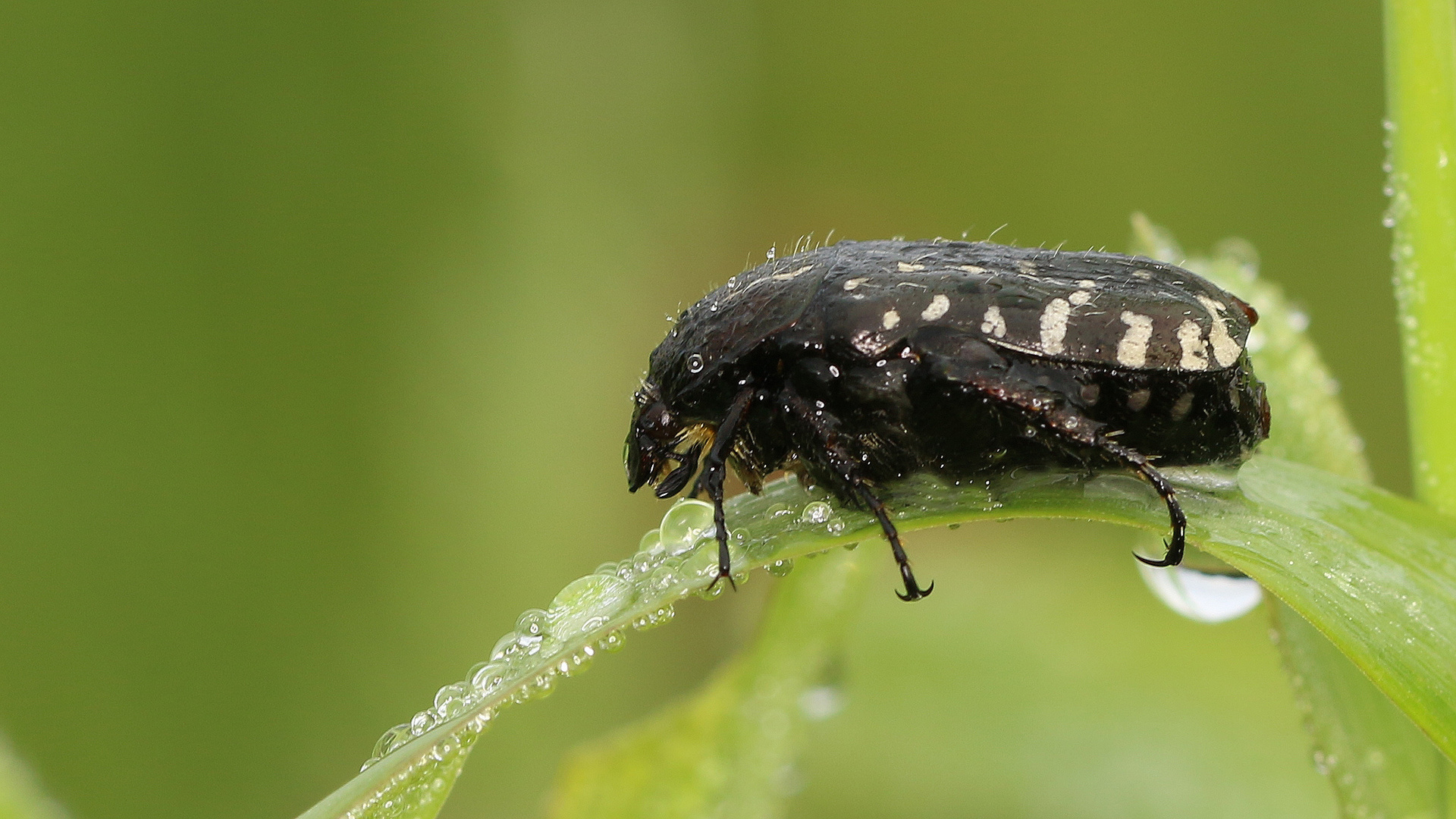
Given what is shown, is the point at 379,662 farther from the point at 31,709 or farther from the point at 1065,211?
the point at 1065,211

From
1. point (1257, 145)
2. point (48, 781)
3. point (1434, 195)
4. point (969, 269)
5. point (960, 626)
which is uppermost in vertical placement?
point (1434, 195)

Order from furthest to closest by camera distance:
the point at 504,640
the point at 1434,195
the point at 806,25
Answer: the point at 806,25
the point at 1434,195
the point at 504,640

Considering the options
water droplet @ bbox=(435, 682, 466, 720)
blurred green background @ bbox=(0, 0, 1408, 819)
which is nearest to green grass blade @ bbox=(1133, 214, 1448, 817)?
water droplet @ bbox=(435, 682, 466, 720)

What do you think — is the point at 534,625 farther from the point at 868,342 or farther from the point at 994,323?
the point at 994,323

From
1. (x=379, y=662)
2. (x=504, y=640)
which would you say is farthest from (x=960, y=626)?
(x=504, y=640)

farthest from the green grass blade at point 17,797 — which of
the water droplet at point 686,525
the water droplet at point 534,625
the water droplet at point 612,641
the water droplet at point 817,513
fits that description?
the water droplet at point 817,513

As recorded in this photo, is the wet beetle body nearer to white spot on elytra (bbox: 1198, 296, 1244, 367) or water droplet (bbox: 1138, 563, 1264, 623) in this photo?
white spot on elytra (bbox: 1198, 296, 1244, 367)
